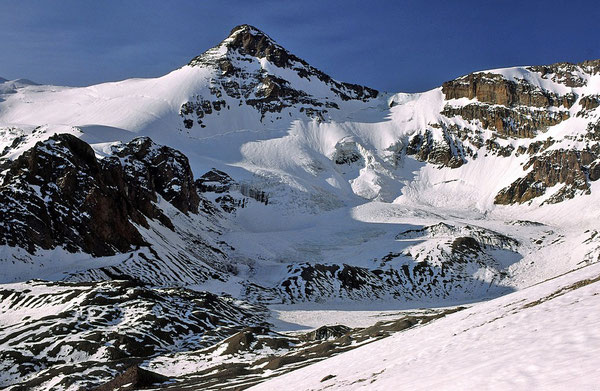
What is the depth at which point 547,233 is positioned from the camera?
160m

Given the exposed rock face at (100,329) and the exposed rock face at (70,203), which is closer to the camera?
the exposed rock face at (100,329)

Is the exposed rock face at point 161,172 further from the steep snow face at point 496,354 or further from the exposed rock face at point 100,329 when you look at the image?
the steep snow face at point 496,354

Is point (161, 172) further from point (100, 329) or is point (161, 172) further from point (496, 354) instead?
point (496, 354)

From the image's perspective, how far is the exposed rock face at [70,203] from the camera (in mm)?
102938

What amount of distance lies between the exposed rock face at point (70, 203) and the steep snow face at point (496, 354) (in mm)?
83117

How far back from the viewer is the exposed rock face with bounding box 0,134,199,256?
10294cm

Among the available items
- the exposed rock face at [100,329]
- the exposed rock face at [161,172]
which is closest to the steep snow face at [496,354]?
the exposed rock face at [100,329]

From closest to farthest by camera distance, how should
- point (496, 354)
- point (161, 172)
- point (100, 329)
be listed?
point (496, 354) → point (100, 329) → point (161, 172)

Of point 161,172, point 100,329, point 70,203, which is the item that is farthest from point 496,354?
point 161,172

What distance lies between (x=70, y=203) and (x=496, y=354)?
107 meters

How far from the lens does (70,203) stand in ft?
373

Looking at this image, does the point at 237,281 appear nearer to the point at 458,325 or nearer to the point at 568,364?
the point at 458,325

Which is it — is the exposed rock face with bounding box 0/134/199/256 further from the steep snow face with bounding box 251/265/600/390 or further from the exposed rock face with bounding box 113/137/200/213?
the steep snow face with bounding box 251/265/600/390

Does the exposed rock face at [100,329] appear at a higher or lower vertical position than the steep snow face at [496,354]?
lower
